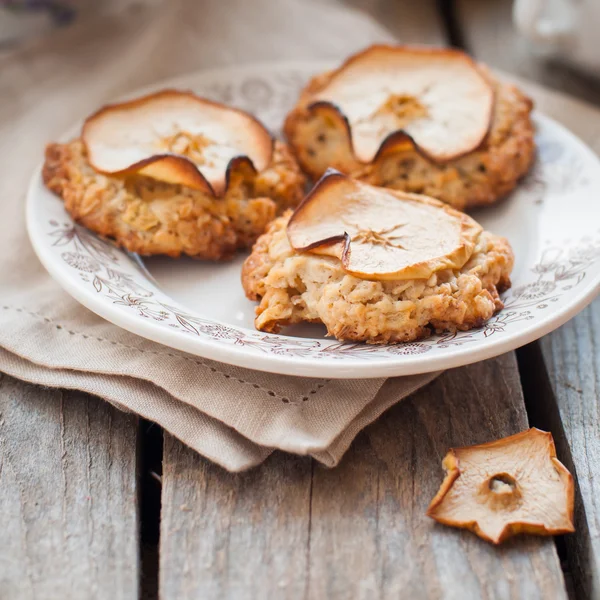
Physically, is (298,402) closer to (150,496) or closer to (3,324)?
(150,496)

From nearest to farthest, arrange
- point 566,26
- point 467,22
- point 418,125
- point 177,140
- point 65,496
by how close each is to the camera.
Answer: point 65,496 < point 177,140 < point 418,125 < point 566,26 < point 467,22

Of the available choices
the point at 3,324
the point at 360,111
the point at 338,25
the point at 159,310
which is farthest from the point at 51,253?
the point at 338,25

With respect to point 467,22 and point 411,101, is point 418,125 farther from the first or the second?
point 467,22

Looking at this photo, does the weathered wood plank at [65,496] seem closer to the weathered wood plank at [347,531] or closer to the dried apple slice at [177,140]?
the weathered wood plank at [347,531]

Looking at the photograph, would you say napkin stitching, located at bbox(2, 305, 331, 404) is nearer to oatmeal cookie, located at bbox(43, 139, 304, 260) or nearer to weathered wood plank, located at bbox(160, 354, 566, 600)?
weathered wood plank, located at bbox(160, 354, 566, 600)

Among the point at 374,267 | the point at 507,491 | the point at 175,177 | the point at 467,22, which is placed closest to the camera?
the point at 507,491

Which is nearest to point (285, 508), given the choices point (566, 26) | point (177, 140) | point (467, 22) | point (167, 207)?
point (167, 207)

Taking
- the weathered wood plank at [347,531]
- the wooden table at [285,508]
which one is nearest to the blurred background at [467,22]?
the wooden table at [285,508]

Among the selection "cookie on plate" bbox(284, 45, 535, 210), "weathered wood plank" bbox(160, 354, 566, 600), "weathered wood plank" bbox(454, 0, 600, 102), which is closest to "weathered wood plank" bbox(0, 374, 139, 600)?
"weathered wood plank" bbox(160, 354, 566, 600)
